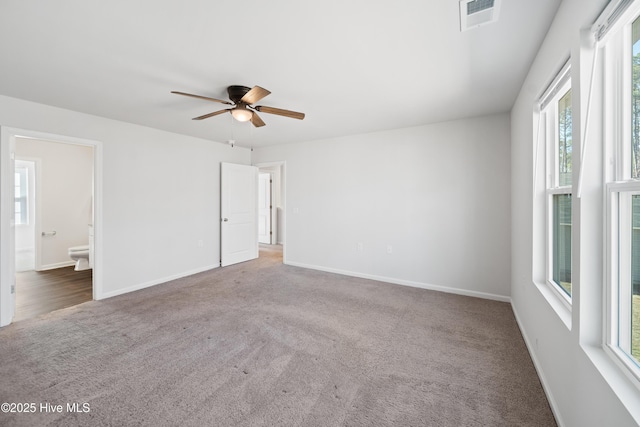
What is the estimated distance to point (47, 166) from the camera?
496 centimetres

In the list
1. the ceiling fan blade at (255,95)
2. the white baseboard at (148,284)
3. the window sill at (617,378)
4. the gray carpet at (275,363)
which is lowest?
the gray carpet at (275,363)

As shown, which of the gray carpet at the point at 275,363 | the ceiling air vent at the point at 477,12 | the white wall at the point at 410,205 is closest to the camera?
the ceiling air vent at the point at 477,12

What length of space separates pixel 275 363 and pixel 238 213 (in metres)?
3.73

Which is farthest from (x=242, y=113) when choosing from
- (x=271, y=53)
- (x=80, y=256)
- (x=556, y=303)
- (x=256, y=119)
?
(x=80, y=256)

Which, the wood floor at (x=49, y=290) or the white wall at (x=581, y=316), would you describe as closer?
the white wall at (x=581, y=316)

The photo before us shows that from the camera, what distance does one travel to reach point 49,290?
12.6 feet

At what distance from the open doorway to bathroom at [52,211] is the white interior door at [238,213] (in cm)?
221

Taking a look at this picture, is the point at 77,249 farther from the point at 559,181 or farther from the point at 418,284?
the point at 559,181

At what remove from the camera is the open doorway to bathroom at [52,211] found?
15.5ft

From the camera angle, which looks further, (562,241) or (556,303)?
(562,241)

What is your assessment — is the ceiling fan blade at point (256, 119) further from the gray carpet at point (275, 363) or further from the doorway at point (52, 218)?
the doorway at point (52, 218)

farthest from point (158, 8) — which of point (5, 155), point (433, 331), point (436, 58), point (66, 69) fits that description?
point (433, 331)

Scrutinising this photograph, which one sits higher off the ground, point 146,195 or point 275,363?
point 146,195

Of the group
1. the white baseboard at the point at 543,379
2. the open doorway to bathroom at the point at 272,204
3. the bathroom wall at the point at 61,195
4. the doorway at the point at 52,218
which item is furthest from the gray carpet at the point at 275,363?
the open doorway to bathroom at the point at 272,204
